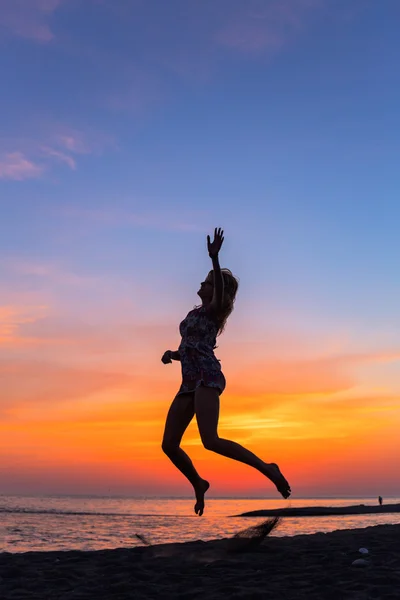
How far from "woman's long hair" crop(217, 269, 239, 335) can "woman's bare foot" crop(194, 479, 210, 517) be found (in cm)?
166

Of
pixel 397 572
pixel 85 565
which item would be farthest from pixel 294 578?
pixel 85 565

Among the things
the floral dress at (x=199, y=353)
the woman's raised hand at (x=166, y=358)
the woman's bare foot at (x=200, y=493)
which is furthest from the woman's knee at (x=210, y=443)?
the woman's raised hand at (x=166, y=358)

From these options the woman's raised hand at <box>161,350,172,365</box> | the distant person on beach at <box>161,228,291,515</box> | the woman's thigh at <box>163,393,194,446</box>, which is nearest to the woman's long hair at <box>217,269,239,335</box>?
the distant person on beach at <box>161,228,291,515</box>

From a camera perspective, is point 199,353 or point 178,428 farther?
point 178,428

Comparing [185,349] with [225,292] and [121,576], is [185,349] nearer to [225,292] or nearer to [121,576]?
[225,292]

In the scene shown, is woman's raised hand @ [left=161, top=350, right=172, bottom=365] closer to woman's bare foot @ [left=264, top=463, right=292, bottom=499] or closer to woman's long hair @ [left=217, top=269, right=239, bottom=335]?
woman's long hair @ [left=217, top=269, right=239, bottom=335]

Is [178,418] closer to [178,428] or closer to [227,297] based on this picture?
[178,428]

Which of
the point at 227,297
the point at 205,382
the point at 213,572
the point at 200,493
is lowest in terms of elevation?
the point at 213,572

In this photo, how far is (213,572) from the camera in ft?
18.5

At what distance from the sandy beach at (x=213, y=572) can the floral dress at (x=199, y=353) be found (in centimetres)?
175

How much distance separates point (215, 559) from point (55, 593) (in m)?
1.91

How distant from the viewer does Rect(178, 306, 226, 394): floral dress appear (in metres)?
6.18

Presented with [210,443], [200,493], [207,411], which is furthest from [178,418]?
[200,493]

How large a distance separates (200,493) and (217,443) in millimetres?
924
